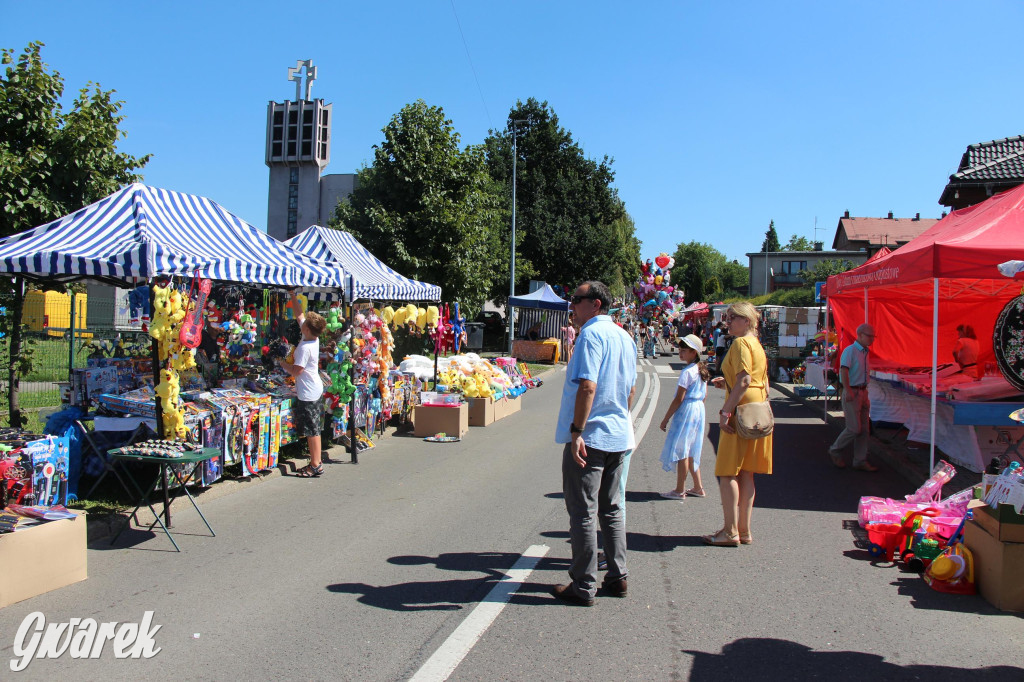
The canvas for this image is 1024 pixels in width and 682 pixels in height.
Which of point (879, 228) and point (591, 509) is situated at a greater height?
point (879, 228)

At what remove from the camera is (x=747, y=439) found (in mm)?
5375

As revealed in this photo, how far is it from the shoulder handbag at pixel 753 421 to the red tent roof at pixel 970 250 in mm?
2889

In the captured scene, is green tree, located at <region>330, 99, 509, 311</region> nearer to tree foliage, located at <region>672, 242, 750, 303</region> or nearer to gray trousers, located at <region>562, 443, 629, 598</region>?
gray trousers, located at <region>562, 443, 629, 598</region>

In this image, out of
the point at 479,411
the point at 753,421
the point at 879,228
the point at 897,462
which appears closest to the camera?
the point at 753,421

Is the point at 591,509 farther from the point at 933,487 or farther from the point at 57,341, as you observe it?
the point at 57,341

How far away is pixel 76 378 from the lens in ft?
25.0

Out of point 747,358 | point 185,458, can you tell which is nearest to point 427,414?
point 185,458

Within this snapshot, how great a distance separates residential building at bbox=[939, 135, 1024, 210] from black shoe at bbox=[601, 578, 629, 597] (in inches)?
675

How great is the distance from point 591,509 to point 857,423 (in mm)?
5631

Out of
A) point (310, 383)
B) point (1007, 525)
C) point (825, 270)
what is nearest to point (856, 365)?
point (1007, 525)

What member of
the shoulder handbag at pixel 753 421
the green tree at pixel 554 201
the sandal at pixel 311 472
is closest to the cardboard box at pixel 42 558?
the sandal at pixel 311 472

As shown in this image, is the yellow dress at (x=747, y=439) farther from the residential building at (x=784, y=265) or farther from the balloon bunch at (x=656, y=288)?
the residential building at (x=784, y=265)

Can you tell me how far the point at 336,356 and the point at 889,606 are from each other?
674 centimetres

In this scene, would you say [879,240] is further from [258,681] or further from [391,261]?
[258,681]
